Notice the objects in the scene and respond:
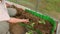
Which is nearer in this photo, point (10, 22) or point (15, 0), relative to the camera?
point (10, 22)

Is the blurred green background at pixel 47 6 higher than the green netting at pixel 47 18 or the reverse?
higher

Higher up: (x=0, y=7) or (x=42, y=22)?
(x=0, y=7)

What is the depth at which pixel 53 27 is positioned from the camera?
2.79m

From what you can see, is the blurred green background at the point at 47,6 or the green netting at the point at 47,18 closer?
the blurred green background at the point at 47,6

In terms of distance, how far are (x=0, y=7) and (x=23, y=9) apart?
1.61 ft

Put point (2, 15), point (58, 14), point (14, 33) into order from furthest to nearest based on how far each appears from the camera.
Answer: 1. point (2, 15)
2. point (14, 33)
3. point (58, 14)

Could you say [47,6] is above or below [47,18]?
above

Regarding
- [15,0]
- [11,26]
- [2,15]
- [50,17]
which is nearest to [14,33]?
Answer: [11,26]

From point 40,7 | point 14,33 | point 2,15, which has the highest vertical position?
point 40,7

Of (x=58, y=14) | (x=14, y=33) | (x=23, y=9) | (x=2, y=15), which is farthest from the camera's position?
(x=23, y=9)

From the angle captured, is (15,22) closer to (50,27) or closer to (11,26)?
(11,26)

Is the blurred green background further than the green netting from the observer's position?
No

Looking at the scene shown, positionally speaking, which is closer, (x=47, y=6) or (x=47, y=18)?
(x=47, y=6)

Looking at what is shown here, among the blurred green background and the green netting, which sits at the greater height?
the blurred green background
